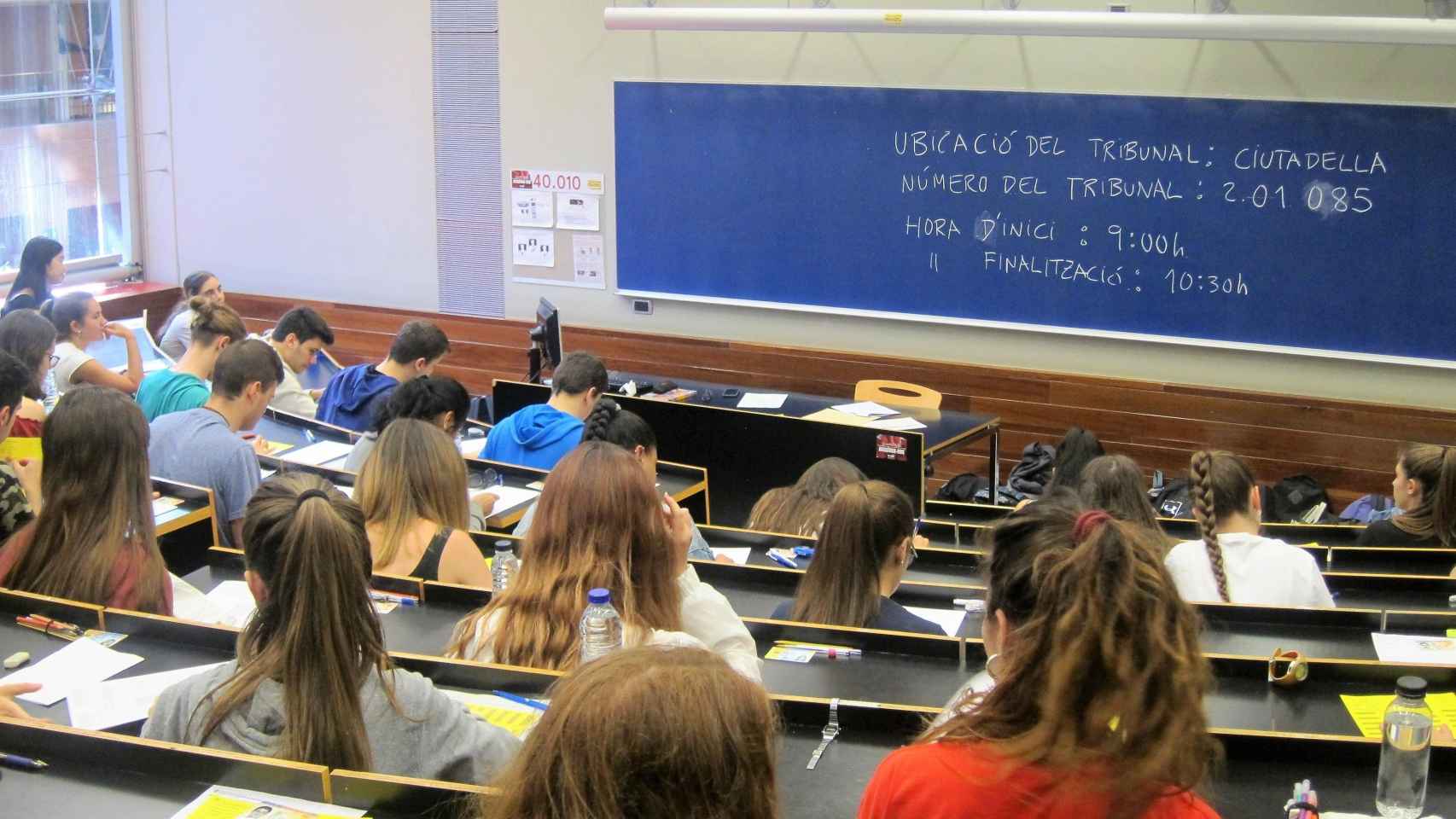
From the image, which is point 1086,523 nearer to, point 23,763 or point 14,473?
point 23,763

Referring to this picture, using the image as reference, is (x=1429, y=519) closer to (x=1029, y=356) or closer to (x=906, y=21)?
(x=1029, y=356)

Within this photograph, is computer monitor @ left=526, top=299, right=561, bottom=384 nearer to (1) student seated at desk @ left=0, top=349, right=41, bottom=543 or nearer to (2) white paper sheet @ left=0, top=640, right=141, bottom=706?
(1) student seated at desk @ left=0, top=349, right=41, bottom=543

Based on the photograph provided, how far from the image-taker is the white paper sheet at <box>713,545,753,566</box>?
4.14 meters

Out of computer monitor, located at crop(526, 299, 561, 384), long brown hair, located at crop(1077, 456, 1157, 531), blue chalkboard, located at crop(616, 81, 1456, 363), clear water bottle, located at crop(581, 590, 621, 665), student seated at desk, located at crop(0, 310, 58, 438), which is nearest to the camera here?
clear water bottle, located at crop(581, 590, 621, 665)

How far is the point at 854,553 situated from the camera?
126 inches

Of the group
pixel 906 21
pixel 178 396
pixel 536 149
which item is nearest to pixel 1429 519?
pixel 906 21

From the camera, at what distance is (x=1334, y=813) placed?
228 cm

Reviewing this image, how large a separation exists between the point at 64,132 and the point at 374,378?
4.36 metres

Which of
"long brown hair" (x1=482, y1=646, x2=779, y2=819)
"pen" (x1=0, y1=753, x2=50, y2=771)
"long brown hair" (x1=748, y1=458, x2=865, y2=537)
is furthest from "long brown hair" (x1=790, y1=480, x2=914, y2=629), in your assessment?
"long brown hair" (x1=482, y1=646, x2=779, y2=819)

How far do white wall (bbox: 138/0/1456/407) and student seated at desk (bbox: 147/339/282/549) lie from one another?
3.67 m

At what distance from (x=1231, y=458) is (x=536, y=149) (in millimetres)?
5202

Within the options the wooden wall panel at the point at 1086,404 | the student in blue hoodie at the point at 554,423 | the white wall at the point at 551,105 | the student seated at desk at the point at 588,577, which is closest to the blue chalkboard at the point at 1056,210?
the white wall at the point at 551,105

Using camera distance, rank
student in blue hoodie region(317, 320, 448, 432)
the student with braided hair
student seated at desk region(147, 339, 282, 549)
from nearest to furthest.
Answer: the student with braided hair → student seated at desk region(147, 339, 282, 549) → student in blue hoodie region(317, 320, 448, 432)

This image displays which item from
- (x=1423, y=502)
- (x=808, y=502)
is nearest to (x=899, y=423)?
(x=808, y=502)
